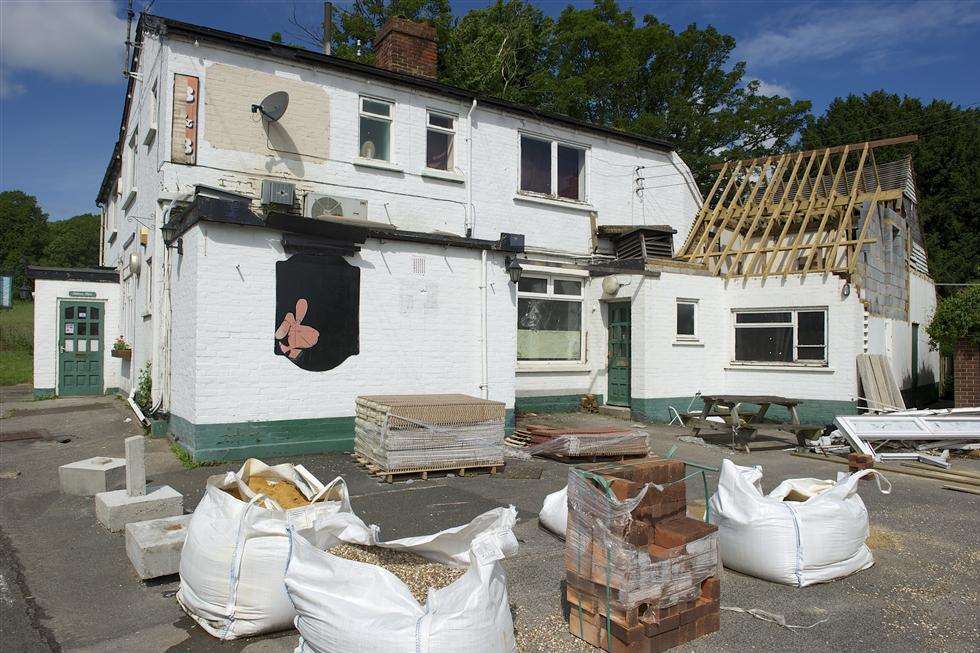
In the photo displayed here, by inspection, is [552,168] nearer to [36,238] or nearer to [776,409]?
[776,409]

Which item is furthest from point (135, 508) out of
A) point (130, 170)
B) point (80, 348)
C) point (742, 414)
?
point (80, 348)

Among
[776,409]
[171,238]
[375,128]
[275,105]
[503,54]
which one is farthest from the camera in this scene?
[503,54]

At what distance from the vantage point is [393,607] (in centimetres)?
320

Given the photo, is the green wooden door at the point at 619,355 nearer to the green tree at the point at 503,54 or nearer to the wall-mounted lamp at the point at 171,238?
the wall-mounted lamp at the point at 171,238

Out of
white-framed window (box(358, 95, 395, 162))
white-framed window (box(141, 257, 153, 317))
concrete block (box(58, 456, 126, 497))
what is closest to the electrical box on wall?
white-framed window (box(358, 95, 395, 162))

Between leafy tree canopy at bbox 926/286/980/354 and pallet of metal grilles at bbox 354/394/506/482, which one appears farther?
leafy tree canopy at bbox 926/286/980/354

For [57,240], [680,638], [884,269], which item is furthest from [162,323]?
[57,240]

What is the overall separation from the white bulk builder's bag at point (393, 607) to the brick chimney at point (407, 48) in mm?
11691

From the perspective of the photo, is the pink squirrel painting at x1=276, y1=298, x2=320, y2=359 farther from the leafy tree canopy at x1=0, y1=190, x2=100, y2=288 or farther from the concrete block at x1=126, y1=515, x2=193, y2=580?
the leafy tree canopy at x1=0, y1=190, x2=100, y2=288

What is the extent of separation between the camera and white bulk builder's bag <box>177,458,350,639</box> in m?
4.02

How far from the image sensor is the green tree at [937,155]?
102 ft

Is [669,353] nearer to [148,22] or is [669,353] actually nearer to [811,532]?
[811,532]

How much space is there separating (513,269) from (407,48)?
5648 mm

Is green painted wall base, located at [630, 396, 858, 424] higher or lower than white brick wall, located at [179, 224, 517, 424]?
lower
